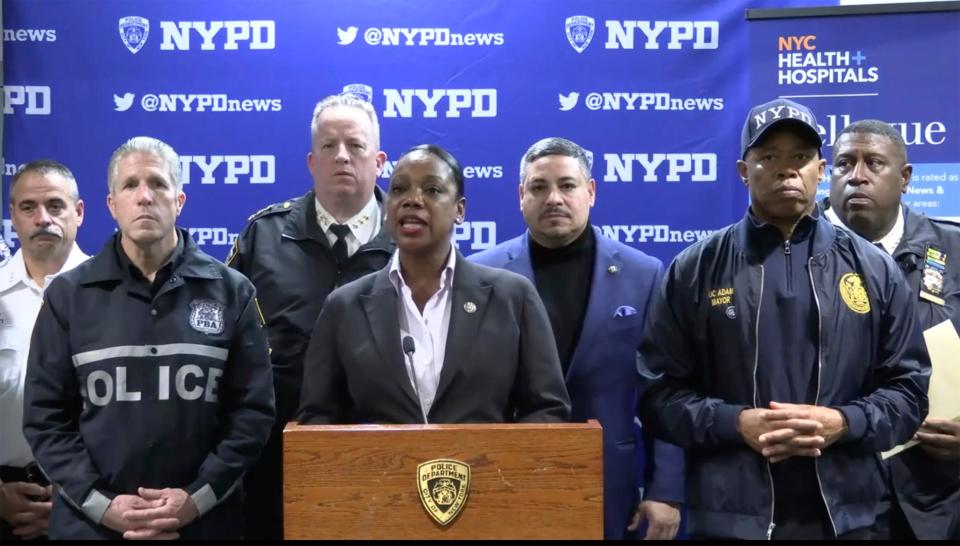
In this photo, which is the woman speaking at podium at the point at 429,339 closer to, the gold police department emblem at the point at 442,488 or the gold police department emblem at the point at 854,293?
the gold police department emblem at the point at 442,488

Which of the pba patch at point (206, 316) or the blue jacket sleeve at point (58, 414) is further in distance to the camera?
the pba patch at point (206, 316)

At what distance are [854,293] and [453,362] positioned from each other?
1076mm

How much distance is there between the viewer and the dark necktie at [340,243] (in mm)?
3068

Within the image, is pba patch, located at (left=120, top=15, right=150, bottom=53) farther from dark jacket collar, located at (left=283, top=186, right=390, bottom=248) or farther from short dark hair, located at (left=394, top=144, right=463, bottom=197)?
short dark hair, located at (left=394, top=144, right=463, bottom=197)

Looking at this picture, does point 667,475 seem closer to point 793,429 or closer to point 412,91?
point 793,429

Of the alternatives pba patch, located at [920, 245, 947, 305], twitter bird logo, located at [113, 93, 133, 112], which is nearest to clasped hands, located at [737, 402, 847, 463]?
pba patch, located at [920, 245, 947, 305]

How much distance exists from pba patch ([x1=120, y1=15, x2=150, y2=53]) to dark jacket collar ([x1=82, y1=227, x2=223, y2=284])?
5.63ft

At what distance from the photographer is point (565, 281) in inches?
115

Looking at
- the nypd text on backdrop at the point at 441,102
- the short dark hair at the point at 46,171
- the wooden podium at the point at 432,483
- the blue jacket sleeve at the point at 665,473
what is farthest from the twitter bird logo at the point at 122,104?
the wooden podium at the point at 432,483

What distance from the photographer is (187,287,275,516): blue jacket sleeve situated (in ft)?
7.99

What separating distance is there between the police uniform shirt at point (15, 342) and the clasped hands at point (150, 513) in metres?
0.80

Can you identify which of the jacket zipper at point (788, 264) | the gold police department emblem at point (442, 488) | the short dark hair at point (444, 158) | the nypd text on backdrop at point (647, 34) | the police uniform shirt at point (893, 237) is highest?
the nypd text on backdrop at point (647, 34)

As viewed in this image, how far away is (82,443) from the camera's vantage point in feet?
7.88

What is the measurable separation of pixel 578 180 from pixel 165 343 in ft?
4.45
